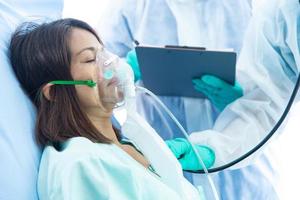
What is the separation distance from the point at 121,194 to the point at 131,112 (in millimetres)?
227

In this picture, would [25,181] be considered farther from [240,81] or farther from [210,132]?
[240,81]

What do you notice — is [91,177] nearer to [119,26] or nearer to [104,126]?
[104,126]

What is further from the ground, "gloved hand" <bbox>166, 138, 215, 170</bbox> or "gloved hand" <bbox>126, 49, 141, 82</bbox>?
"gloved hand" <bbox>126, 49, 141, 82</bbox>

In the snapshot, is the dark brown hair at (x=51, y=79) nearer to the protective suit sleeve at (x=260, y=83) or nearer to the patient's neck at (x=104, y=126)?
the patient's neck at (x=104, y=126)

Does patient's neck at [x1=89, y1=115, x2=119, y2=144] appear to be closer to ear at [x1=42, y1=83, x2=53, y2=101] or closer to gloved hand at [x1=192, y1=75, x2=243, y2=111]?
ear at [x1=42, y1=83, x2=53, y2=101]

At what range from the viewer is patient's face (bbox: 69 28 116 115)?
3.70 ft

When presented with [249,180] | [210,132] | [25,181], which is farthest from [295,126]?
[25,181]

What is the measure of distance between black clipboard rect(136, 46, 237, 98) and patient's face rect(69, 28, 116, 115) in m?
0.20

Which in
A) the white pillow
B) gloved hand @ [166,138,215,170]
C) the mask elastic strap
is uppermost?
the mask elastic strap

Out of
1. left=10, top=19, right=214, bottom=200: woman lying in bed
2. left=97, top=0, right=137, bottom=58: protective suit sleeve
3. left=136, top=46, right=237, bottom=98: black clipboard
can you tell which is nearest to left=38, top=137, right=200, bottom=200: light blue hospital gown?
left=10, top=19, right=214, bottom=200: woman lying in bed

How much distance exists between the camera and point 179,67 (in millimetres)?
1392

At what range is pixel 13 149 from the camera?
Answer: 0.96 m

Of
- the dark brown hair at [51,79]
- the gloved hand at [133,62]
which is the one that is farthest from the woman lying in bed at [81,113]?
the gloved hand at [133,62]

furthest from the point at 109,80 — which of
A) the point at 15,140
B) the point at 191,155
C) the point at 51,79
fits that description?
the point at 191,155
